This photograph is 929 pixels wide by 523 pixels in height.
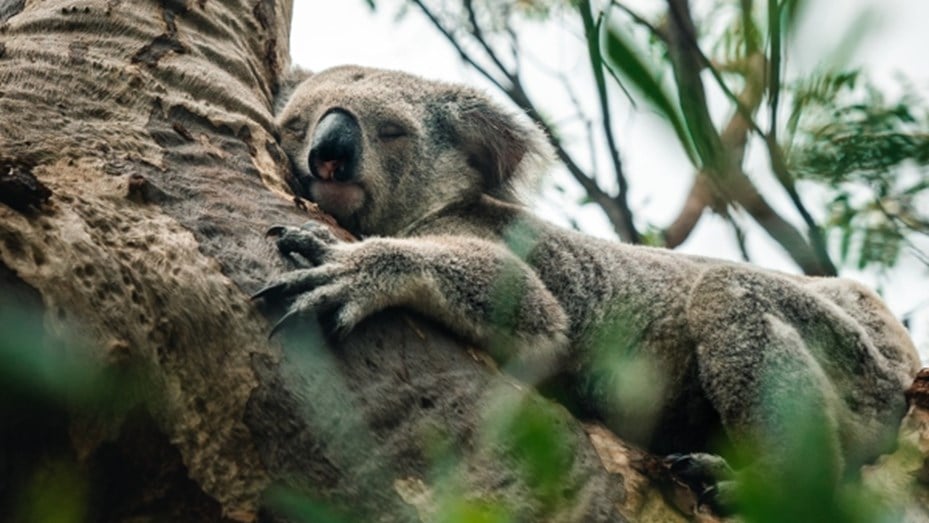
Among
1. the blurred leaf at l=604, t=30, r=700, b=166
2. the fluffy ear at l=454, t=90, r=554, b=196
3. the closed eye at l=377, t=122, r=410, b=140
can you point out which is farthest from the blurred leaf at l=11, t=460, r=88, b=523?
the fluffy ear at l=454, t=90, r=554, b=196

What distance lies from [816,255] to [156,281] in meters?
1.51

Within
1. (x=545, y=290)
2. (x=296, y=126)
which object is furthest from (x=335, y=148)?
(x=545, y=290)

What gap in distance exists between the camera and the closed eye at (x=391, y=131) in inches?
166

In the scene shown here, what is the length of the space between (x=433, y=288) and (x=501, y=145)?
1.61 m

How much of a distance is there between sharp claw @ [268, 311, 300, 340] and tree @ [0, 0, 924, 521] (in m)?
0.02

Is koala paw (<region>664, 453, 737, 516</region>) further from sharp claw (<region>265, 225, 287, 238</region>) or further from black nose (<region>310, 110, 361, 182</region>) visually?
black nose (<region>310, 110, 361, 182</region>)

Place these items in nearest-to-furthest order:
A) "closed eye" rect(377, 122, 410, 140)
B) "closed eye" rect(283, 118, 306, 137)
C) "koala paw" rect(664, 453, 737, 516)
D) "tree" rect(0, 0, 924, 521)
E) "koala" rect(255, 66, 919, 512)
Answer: "tree" rect(0, 0, 924, 521) → "koala paw" rect(664, 453, 737, 516) → "koala" rect(255, 66, 919, 512) → "closed eye" rect(283, 118, 306, 137) → "closed eye" rect(377, 122, 410, 140)

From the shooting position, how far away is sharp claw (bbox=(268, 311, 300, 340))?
2.21m

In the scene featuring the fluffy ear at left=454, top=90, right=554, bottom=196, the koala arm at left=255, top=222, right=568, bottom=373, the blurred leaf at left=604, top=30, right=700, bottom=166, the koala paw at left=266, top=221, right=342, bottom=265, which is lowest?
the koala arm at left=255, top=222, right=568, bottom=373

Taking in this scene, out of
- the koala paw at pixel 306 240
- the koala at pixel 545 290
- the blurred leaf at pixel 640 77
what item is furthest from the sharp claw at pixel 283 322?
the blurred leaf at pixel 640 77

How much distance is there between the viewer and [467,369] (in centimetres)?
252

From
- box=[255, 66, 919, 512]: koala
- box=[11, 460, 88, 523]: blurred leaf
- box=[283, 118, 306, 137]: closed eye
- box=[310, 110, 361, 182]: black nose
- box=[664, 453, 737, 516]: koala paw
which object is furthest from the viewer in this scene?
box=[283, 118, 306, 137]: closed eye

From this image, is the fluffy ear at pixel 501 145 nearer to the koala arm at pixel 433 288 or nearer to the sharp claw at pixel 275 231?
the koala arm at pixel 433 288

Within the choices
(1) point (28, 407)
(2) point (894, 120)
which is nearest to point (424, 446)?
(1) point (28, 407)
